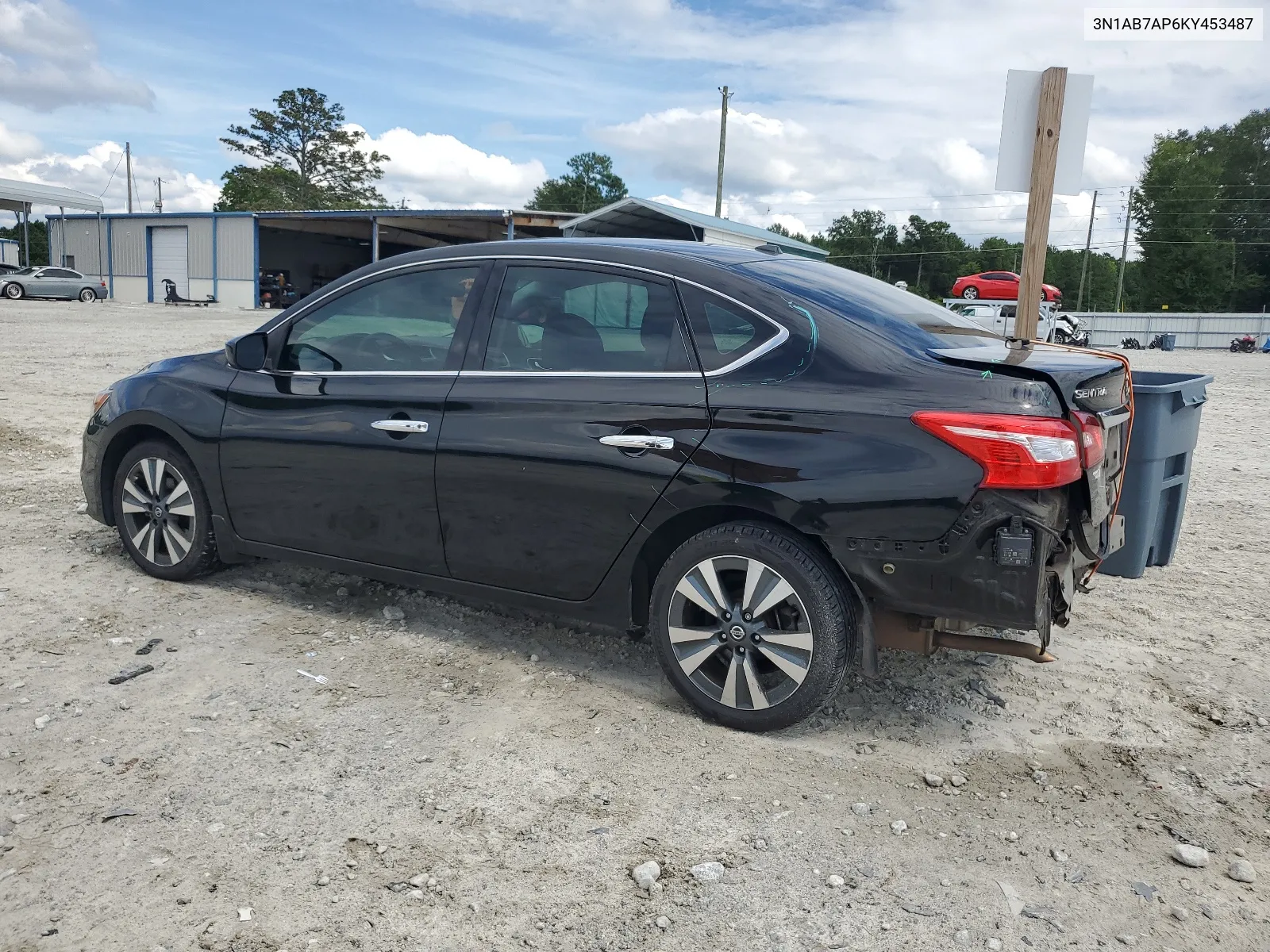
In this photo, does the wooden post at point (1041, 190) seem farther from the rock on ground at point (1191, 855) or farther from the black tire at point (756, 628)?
the rock on ground at point (1191, 855)

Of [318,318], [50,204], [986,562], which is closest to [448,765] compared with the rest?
[986,562]

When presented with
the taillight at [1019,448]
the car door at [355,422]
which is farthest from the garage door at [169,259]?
the taillight at [1019,448]

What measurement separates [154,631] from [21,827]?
155 centimetres

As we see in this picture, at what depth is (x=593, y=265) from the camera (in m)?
3.85

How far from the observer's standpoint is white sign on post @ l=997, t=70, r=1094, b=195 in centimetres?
561

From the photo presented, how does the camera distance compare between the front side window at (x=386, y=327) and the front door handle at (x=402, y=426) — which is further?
the front side window at (x=386, y=327)

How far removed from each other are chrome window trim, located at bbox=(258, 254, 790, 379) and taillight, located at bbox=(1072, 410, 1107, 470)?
95 centimetres

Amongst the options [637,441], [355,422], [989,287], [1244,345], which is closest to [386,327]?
[355,422]

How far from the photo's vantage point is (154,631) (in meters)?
4.31

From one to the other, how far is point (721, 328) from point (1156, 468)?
99.2 inches

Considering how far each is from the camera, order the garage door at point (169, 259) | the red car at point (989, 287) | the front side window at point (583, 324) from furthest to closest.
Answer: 1. the red car at point (989, 287)
2. the garage door at point (169, 259)
3. the front side window at point (583, 324)

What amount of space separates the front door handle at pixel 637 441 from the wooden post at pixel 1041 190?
2901mm

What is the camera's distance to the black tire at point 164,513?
473cm

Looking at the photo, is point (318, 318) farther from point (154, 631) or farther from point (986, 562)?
point (986, 562)
